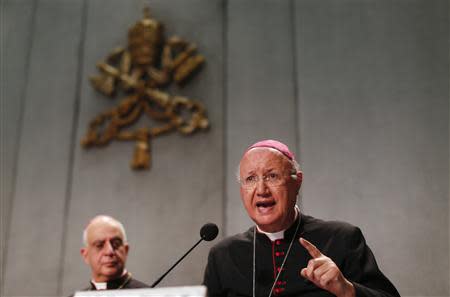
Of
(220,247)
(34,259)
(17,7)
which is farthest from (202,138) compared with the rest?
(17,7)

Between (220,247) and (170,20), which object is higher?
(170,20)

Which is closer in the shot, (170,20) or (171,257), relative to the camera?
(171,257)

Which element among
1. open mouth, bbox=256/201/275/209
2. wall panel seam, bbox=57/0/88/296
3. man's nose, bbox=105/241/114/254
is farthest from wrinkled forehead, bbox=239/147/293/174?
wall panel seam, bbox=57/0/88/296

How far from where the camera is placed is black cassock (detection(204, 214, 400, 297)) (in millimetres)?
2627

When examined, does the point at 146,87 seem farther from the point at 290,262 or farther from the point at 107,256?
the point at 290,262

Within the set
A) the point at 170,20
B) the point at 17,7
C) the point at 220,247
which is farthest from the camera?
the point at 17,7

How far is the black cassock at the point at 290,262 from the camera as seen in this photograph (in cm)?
263

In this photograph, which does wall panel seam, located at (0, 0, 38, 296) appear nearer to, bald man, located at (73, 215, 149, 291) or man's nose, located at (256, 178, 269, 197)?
bald man, located at (73, 215, 149, 291)

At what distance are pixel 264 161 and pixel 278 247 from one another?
44 centimetres

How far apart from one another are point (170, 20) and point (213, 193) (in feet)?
5.86

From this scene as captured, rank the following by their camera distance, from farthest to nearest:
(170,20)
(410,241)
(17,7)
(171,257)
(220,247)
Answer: (17,7)
(170,20)
(171,257)
(410,241)
(220,247)

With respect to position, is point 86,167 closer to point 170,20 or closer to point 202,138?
point 202,138

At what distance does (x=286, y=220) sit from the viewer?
2.87 meters

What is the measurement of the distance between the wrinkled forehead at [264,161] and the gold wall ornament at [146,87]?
2.18m
